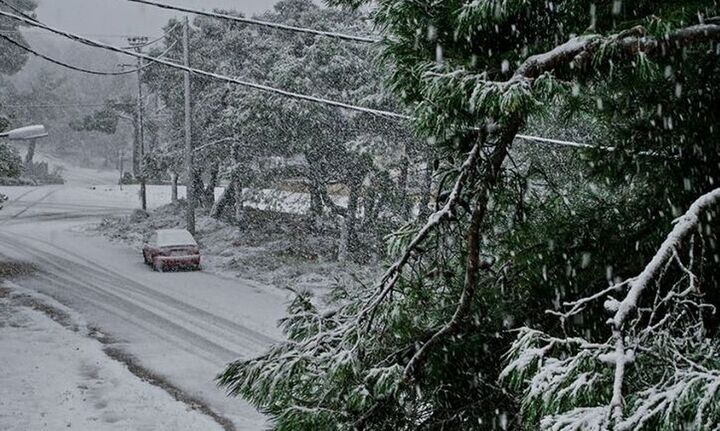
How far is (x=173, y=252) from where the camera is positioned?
23344 mm

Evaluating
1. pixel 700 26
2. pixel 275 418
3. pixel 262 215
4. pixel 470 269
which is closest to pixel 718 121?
pixel 700 26

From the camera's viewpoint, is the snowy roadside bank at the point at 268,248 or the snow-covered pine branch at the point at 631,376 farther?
the snowy roadside bank at the point at 268,248

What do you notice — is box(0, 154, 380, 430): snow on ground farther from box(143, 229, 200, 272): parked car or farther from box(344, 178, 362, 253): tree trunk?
box(344, 178, 362, 253): tree trunk

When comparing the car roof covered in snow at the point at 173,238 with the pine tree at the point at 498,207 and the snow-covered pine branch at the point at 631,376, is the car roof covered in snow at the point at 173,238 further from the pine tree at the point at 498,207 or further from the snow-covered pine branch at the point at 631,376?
the snow-covered pine branch at the point at 631,376

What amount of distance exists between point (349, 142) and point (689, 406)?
18858 mm

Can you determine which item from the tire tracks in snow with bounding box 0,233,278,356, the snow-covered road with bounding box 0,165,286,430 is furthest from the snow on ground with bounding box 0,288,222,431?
the tire tracks in snow with bounding box 0,233,278,356

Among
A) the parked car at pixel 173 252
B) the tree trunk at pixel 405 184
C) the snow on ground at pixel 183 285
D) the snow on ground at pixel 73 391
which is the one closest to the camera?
the snow on ground at pixel 73 391

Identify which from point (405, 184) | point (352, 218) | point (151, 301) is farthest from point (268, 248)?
point (405, 184)

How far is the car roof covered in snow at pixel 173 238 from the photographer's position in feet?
77.6

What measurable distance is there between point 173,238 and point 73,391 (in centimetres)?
1189

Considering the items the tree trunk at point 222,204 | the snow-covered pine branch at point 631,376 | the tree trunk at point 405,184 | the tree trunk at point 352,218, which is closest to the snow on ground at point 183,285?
the tree trunk at point 222,204

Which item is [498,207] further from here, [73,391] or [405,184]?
[405,184]

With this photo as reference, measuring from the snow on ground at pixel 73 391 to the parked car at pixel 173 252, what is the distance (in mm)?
6940

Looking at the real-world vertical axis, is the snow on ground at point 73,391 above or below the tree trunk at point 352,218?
below
